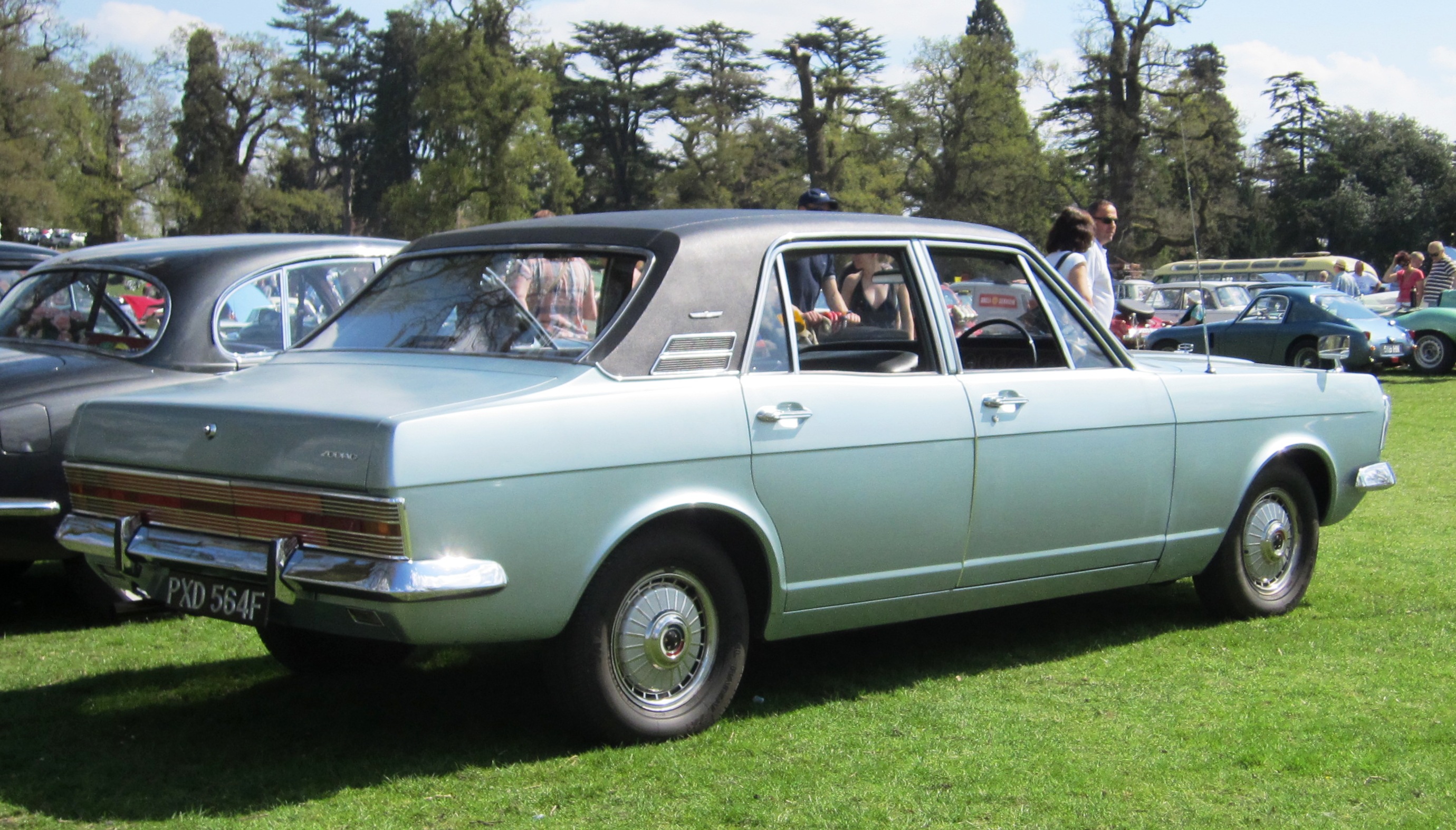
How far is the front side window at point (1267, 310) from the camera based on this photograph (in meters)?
22.9

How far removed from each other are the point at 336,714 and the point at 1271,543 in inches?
151

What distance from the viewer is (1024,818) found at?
3.79 meters

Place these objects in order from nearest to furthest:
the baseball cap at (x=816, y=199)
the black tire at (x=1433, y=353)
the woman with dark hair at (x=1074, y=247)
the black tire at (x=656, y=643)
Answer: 1. the black tire at (x=656, y=643)
2. the woman with dark hair at (x=1074, y=247)
3. the baseball cap at (x=816, y=199)
4. the black tire at (x=1433, y=353)

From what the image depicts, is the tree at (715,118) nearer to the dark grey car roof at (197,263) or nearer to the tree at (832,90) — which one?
the tree at (832,90)

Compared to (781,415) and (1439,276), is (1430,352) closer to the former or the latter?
(1439,276)

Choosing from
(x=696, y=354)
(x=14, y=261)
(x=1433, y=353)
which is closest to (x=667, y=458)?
(x=696, y=354)

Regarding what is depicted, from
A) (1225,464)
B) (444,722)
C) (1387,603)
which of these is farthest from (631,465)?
(1387,603)

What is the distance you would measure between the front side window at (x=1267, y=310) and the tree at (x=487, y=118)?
2113 inches

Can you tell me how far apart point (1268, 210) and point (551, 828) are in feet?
245

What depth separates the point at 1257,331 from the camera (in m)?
22.9

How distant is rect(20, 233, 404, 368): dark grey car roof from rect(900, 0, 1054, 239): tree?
62338mm

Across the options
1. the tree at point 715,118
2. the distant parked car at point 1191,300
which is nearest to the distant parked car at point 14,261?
the distant parked car at point 1191,300

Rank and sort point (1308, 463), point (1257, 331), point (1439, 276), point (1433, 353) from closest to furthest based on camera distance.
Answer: point (1308, 463) < point (1433, 353) < point (1257, 331) < point (1439, 276)

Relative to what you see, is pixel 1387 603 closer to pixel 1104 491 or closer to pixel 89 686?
pixel 1104 491
